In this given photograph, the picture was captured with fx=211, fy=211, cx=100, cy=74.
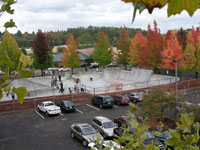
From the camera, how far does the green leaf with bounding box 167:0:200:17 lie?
2.53 feet

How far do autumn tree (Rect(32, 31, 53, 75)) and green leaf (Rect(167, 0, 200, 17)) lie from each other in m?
49.7

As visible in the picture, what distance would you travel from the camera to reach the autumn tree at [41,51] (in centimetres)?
4894

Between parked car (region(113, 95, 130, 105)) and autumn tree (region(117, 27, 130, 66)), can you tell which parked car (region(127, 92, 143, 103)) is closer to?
parked car (region(113, 95, 130, 105))

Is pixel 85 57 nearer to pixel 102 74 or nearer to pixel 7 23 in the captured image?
pixel 102 74

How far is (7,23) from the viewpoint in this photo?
6.70ft

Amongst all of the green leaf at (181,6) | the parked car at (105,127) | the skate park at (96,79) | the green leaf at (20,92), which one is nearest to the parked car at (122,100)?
the parked car at (105,127)

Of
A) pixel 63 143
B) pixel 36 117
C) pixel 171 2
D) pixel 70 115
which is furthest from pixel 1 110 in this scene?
pixel 171 2

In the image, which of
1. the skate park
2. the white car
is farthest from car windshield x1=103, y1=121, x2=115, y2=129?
the skate park

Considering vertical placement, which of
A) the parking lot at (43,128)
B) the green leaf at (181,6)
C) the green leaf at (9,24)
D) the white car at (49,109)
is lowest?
the parking lot at (43,128)

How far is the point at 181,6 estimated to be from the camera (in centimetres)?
77

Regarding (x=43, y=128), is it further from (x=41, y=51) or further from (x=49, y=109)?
(x=41, y=51)

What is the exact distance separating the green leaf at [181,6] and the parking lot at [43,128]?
583 inches

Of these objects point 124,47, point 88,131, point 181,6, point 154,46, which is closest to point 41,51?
point 124,47

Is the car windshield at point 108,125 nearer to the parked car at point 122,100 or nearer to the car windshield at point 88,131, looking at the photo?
the car windshield at point 88,131
